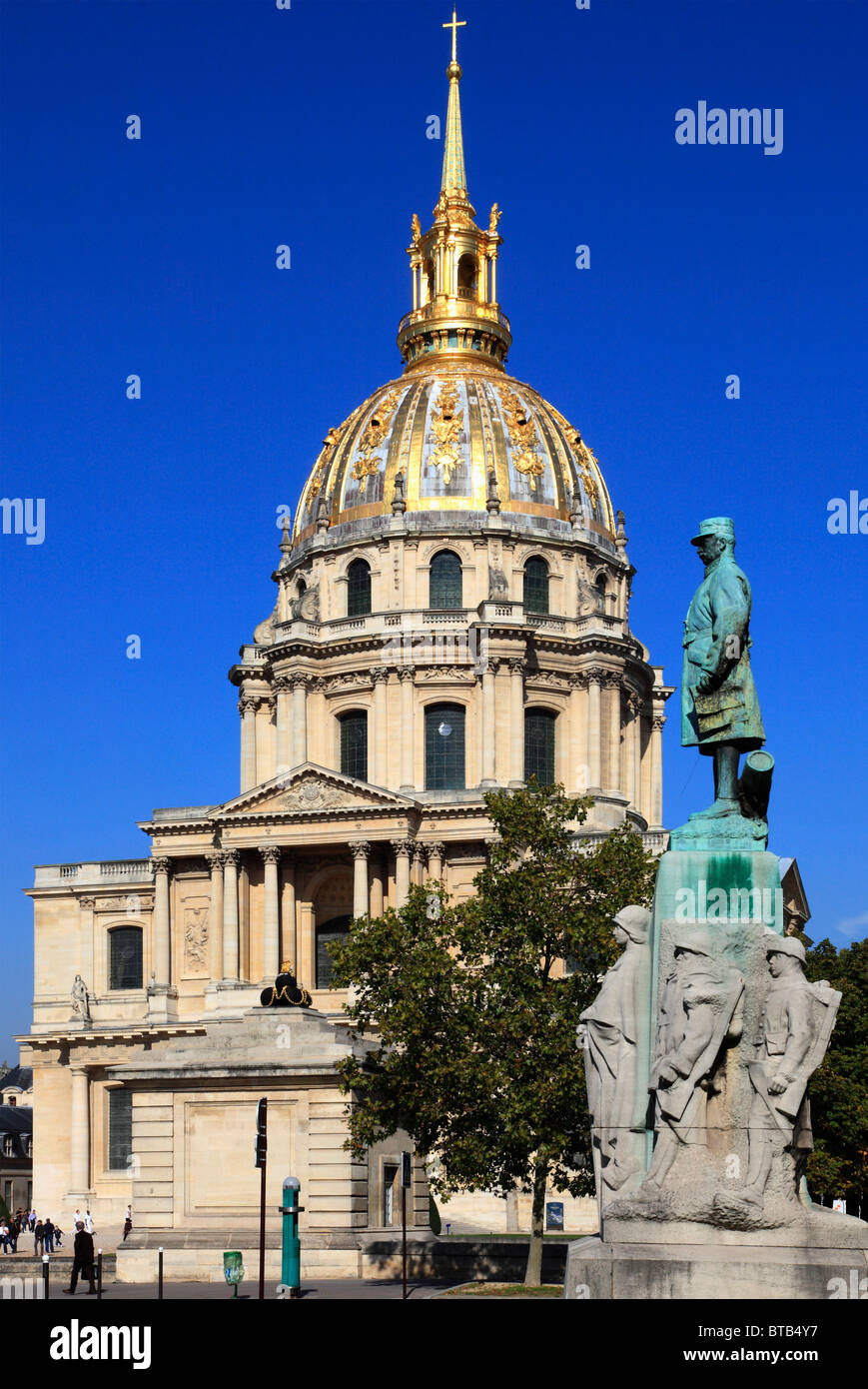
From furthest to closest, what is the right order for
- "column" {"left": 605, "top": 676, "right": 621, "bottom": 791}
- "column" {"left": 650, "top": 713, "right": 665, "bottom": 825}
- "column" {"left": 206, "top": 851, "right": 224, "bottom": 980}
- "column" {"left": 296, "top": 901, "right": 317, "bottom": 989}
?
1. "column" {"left": 650, "top": 713, "right": 665, "bottom": 825}
2. "column" {"left": 605, "top": 676, "right": 621, "bottom": 791}
3. "column" {"left": 206, "top": 851, "right": 224, "bottom": 980}
4. "column" {"left": 296, "top": 901, "right": 317, "bottom": 989}

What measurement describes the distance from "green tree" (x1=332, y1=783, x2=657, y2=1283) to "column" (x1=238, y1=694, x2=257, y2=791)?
157 ft

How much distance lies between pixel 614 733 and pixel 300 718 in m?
14.4

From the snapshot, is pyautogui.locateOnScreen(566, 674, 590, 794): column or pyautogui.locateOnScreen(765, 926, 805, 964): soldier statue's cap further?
pyautogui.locateOnScreen(566, 674, 590, 794): column

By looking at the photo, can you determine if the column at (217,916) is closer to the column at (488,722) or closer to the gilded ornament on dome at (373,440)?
the column at (488,722)

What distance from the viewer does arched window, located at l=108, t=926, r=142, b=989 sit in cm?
8712

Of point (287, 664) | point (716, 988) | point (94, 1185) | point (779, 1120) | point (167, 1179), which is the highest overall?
point (287, 664)

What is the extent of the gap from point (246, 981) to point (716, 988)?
216 ft

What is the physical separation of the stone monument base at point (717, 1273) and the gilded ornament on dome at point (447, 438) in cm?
7699

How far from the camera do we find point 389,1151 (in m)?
44.1

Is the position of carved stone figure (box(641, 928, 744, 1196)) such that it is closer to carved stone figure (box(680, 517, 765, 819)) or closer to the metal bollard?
carved stone figure (box(680, 517, 765, 819))

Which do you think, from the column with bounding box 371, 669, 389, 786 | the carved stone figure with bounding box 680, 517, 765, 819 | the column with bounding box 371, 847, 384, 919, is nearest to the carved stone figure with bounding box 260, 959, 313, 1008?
the carved stone figure with bounding box 680, 517, 765, 819

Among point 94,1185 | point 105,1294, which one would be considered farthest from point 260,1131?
point 94,1185
